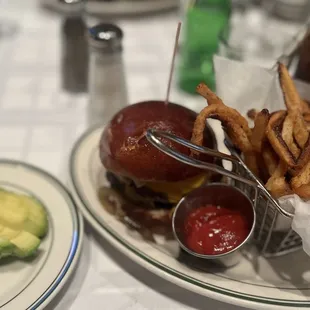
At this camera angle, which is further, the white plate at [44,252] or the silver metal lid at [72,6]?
the silver metal lid at [72,6]

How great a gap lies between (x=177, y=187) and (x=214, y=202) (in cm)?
7

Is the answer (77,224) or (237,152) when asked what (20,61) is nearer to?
(77,224)

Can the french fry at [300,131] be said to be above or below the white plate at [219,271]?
above

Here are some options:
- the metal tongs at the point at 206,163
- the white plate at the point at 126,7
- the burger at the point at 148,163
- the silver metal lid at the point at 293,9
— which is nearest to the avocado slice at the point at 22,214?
the burger at the point at 148,163

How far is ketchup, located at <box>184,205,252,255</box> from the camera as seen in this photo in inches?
29.6

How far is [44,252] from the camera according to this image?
78 centimetres

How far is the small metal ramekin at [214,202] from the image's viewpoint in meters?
0.77

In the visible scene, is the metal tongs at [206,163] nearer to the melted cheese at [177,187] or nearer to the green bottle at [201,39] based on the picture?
the melted cheese at [177,187]

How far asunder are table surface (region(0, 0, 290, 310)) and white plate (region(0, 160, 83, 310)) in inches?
2.1

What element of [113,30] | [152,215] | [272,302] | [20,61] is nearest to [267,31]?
[113,30]

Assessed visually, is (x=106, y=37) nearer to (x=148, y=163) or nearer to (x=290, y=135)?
(x=148, y=163)

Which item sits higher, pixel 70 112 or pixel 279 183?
pixel 279 183

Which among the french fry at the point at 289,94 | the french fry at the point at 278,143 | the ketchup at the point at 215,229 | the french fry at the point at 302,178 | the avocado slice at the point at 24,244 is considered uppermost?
the french fry at the point at 289,94

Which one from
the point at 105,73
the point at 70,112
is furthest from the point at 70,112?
the point at 105,73
